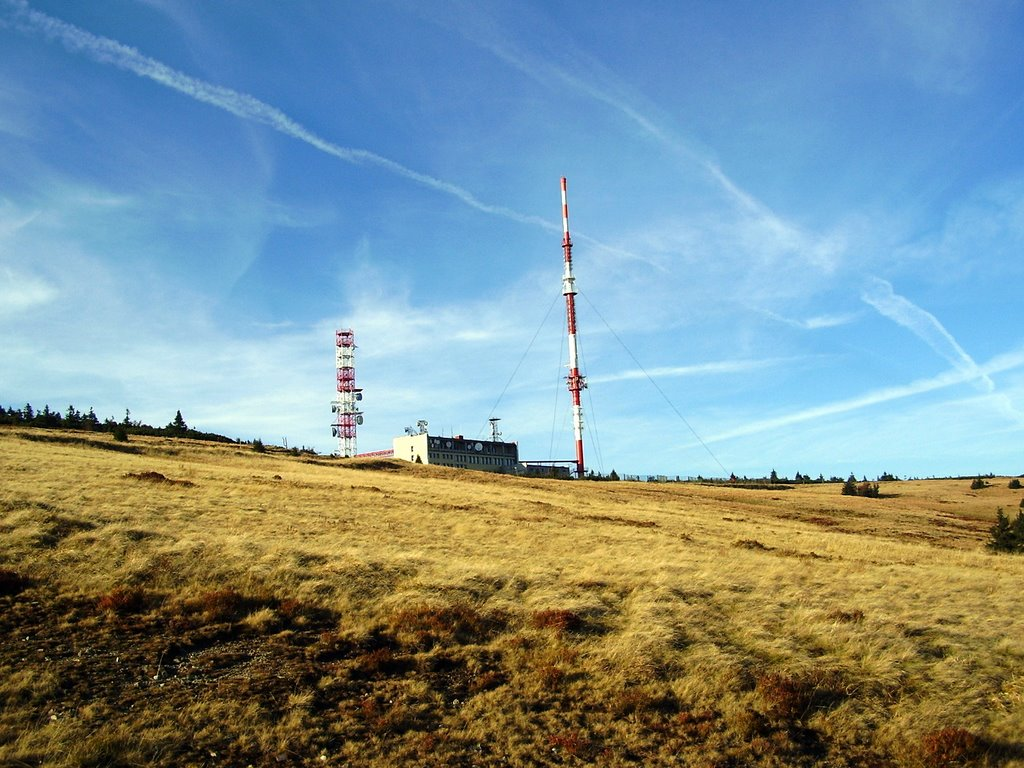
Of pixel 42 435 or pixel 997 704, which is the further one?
pixel 42 435

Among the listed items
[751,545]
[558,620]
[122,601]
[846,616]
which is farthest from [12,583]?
[751,545]

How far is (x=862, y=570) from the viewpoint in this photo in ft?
89.9

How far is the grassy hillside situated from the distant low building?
4024 inches

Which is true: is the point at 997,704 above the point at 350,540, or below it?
below

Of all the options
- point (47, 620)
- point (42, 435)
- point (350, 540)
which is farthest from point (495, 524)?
point (42, 435)

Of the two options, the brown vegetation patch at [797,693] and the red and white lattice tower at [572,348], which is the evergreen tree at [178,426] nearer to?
the red and white lattice tower at [572,348]

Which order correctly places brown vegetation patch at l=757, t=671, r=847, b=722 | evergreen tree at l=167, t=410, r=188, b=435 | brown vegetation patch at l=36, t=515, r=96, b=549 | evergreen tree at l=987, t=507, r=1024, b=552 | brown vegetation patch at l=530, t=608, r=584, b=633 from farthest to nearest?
1. evergreen tree at l=167, t=410, r=188, b=435
2. evergreen tree at l=987, t=507, r=1024, b=552
3. brown vegetation patch at l=36, t=515, r=96, b=549
4. brown vegetation patch at l=530, t=608, r=584, b=633
5. brown vegetation patch at l=757, t=671, r=847, b=722

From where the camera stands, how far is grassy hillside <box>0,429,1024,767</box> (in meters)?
11.2

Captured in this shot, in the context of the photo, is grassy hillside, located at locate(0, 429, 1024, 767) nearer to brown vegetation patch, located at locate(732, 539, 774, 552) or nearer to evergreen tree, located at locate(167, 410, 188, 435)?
brown vegetation patch, located at locate(732, 539, 774, 552)

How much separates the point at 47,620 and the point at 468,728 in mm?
8843

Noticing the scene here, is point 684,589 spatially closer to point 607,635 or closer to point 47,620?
point 607,635

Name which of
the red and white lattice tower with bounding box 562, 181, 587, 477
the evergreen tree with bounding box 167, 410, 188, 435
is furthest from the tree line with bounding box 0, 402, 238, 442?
the red and white lattice tower with bounding box 562, 181, 587, 477

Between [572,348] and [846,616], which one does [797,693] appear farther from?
[572,348]

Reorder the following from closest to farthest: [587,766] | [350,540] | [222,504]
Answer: [587,766] < [350,540] < [222,504]
